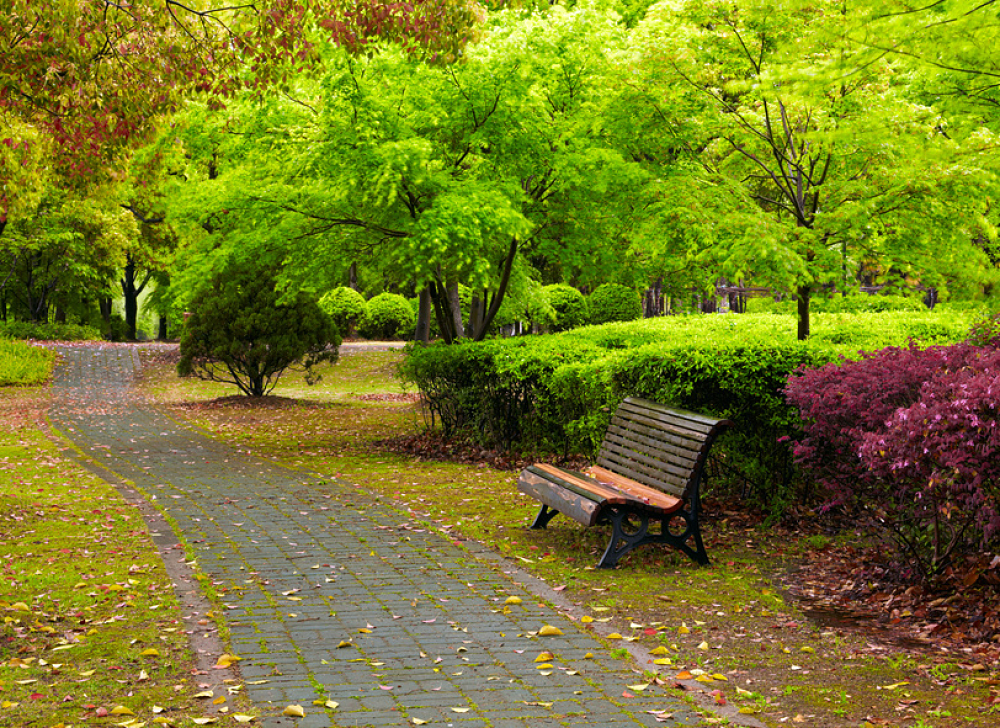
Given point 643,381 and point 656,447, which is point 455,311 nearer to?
point 643,381

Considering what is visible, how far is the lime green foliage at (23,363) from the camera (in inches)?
935

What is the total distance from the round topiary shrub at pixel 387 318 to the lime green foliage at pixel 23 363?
10.2m

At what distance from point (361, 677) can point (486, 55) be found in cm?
898

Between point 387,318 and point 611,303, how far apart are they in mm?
7760

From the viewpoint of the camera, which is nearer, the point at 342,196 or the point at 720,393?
the point at 720,393

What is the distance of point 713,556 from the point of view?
6906 millimetres

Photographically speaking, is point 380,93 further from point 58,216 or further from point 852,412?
point 58,216

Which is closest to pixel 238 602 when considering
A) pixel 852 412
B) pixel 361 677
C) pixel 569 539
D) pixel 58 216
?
pixel 361 677

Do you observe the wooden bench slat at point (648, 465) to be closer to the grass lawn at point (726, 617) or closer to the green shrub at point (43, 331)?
the grass lawn at point (726, 617)

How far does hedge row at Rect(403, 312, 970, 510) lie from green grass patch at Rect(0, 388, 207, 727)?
163 inches

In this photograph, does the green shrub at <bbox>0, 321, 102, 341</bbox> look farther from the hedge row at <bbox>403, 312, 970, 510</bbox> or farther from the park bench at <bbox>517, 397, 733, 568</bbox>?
the park bench at <bbox>517, 397, 733, 568</bbox>

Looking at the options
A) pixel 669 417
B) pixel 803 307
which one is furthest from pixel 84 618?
pixel 803 307

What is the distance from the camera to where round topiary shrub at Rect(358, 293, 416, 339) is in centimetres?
3322

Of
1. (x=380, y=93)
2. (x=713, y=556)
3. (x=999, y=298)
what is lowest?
(x=713, y=556)
